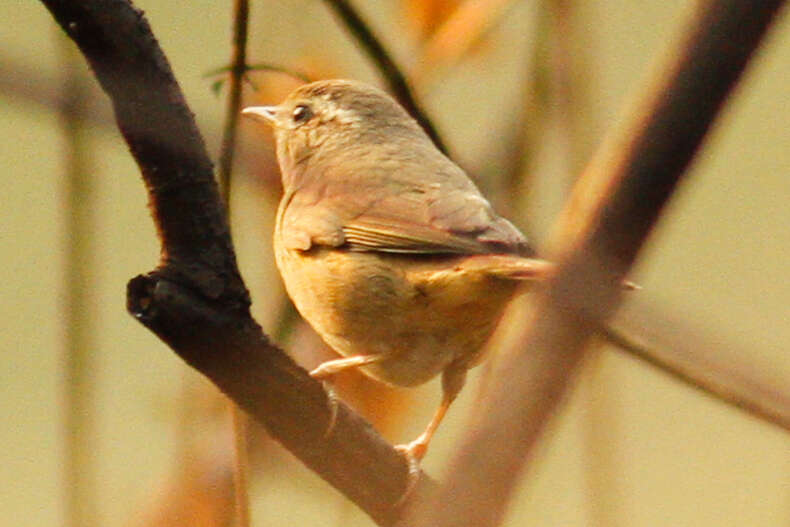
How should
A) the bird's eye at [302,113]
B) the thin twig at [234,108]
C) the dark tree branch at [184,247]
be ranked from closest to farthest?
the dark tree branch at [184,247] → the thin twig at [234,108] → the bird's eye at [302,113]

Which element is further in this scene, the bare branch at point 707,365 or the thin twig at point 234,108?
the thin twig at point 234,108

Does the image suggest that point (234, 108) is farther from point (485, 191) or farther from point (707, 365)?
point (707, 365)

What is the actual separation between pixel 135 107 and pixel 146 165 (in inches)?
4.3

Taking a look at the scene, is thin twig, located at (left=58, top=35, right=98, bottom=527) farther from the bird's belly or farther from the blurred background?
the bird's belly

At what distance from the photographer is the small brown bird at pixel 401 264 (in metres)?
2.96

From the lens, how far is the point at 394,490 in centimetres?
254

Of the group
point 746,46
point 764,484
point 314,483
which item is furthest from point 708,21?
point 764,484

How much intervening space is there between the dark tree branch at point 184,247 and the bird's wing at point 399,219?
0.94 metres

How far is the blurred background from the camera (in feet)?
11.8

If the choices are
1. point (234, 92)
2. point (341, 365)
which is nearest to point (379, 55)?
point (234, 92)

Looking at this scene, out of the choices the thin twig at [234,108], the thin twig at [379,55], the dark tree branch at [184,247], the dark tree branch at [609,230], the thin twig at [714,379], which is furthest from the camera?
the thin twig at [379,55]

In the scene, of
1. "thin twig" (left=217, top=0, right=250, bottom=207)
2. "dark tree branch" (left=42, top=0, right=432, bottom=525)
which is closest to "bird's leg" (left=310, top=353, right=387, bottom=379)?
"thin twig" (left=217, top=0, right=250, bottom=207)

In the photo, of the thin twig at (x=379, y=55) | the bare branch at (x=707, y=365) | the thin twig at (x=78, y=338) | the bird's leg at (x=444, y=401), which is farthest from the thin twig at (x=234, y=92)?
the bare branch at (x=707, y=365)

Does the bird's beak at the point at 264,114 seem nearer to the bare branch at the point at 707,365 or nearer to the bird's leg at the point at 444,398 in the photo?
the bird's leg at the point at 444,398
